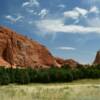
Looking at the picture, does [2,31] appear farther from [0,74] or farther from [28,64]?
[0,74]

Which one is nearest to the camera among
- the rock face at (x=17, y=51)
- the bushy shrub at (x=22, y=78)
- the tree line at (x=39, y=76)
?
the tree line at (x=39, y=76)

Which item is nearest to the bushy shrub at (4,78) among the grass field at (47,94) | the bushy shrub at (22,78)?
the bushy shrub at (22,78)

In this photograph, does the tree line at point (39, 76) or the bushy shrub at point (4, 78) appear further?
the tree line at point (39, 76)

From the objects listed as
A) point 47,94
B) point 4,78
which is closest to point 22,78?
point 4,78

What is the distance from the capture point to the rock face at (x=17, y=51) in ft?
557

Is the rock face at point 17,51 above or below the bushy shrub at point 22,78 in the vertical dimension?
above

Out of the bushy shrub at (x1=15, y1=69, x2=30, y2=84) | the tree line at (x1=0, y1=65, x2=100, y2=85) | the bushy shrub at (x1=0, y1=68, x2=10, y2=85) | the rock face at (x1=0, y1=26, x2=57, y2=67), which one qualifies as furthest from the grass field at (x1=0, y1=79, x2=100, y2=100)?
the rock face at (x1=0, y1=26, x2=57, y2=67)

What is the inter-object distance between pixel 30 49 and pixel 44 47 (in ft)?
59.9

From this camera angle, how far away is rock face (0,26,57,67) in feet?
557

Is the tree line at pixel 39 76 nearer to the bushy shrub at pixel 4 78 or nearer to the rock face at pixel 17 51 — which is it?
the bushy shrub at pixel 4 78

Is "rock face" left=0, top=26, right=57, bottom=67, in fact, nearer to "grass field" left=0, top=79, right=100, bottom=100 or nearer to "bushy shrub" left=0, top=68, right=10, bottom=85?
"bushy shrub" left=0, top=68, right=10, bottom=85

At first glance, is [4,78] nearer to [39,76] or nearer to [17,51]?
[39,76]

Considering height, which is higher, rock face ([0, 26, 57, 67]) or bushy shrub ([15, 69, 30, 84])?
rock face ([0, 26, 57, 67])

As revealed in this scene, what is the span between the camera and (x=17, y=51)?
173m
